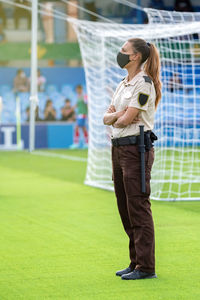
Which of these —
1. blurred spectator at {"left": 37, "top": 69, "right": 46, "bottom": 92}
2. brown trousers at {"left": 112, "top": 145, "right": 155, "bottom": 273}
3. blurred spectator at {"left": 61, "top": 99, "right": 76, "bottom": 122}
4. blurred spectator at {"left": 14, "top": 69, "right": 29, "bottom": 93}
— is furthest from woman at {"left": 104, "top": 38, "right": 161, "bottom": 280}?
blurred spectator at {"left": 37, "top": 69, "right": 46, "bottom": 92}

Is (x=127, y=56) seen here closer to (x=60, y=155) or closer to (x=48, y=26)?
(x=60, y=155)

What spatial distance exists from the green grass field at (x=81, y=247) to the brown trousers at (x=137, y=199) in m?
0.23

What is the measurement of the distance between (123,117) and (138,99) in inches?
7.3

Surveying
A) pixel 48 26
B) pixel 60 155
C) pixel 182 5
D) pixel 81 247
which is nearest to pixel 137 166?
pixel 81 247

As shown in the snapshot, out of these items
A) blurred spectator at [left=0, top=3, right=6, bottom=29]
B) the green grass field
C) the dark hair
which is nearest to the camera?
the green grass field

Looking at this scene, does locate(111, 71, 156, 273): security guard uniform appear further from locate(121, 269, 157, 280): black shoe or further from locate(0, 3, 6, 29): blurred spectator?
locate(0, 3, 6, 29): blurred spectator

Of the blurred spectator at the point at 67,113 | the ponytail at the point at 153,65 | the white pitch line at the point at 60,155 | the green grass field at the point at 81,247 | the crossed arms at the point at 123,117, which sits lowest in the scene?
the white pitch line at the point at 60,155

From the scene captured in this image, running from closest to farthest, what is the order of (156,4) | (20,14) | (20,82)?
(20,82)
(20,14)
(156,4)

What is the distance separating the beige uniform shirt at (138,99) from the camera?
5875 millimetres

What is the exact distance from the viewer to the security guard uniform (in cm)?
591

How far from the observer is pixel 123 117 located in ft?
19.3

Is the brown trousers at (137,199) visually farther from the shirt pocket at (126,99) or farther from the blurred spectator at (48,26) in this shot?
the blurred spectator at (48,26)

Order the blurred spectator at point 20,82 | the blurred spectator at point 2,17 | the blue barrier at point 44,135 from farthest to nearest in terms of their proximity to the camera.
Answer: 1. the blurred spectator at point 2,17
2. the blurred spectator at point 20,82
3. the blue barrier at point 44,135

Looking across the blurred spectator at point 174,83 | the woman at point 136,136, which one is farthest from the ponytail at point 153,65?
the blurred spectator at point 174,83
